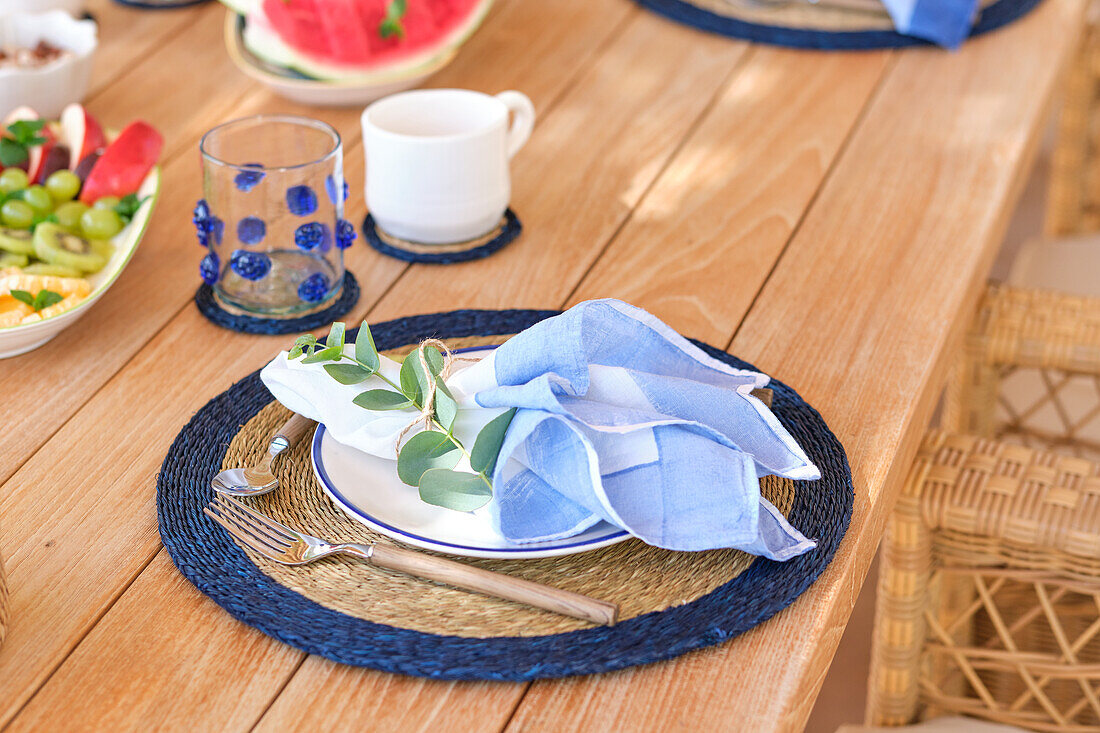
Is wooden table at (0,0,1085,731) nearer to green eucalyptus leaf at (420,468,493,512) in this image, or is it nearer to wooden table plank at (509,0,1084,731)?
wooden table plank at (509,0,1084,731)

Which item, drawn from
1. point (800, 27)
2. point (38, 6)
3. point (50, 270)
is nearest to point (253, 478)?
point (50, 270)

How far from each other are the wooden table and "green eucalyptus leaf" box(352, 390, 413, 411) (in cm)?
15

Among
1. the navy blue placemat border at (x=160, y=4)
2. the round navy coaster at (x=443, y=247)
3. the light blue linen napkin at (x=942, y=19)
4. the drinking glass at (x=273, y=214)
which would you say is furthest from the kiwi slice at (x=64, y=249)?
the light blue linen napkin at (x=942, y=19)

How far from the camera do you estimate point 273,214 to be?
1011mm

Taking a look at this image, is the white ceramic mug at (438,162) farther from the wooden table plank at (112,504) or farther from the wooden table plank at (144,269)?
the wooden table plank at (144,269)

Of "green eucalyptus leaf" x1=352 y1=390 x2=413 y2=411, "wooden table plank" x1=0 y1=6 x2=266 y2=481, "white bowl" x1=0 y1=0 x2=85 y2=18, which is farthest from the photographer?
"white bowl" x1=0 y1=0 x2=85 y2=18

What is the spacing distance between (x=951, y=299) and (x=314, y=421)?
0.57 m

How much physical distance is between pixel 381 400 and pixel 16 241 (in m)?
0.45

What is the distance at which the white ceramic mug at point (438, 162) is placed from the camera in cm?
106

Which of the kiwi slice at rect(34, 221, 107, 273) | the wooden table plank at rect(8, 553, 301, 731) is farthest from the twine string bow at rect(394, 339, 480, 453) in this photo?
the kiwi slice at rect(34, 221, 107, 273)

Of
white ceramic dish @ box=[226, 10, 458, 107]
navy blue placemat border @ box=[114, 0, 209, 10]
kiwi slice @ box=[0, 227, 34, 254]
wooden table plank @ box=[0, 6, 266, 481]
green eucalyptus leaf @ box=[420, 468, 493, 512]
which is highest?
green eucalyptus leaf @ box=[420, 468, 493, 512]

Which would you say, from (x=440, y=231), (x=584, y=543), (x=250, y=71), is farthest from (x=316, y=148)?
(x=584, y=543)

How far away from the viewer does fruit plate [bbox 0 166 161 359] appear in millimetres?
955

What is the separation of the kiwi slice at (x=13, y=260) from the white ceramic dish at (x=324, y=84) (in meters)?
0.42
